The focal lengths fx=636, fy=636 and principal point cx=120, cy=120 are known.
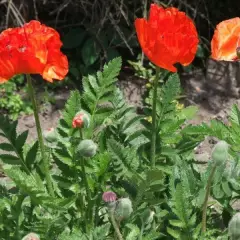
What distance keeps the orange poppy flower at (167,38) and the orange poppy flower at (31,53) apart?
9.7 inches

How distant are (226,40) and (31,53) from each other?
0.59m

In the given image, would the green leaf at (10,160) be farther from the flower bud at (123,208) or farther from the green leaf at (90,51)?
the green leaf at (90,51)

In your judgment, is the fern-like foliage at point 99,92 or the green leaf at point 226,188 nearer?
the green leaf at point 226,188

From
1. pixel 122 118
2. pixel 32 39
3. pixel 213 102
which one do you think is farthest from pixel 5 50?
pixel 213 102

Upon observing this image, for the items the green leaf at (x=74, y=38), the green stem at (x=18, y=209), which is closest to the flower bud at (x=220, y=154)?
the green stem at (x=18, y=209)

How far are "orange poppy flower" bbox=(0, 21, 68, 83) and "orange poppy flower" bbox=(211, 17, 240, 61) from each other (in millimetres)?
456

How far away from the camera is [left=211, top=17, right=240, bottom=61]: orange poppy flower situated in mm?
1901

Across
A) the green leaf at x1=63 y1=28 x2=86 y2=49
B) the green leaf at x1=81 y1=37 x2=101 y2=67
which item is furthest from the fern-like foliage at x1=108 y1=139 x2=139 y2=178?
the green leaf at x1=63 y1=28 x2=86 y2=49

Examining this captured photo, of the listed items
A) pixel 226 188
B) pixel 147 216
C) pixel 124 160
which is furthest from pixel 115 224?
pixel 226 188

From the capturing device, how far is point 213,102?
405cm

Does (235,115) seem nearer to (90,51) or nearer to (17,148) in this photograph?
(17,148)

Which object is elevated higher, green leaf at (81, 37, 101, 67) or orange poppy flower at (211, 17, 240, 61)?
orange poppy flower at (211, 17, 240, 61)

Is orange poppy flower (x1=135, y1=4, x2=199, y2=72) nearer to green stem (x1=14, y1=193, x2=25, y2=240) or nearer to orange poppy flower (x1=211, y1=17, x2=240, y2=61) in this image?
orange poppy flower (x1=211, y1=17, x2=240, y2=61)

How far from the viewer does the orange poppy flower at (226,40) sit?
190 cm
